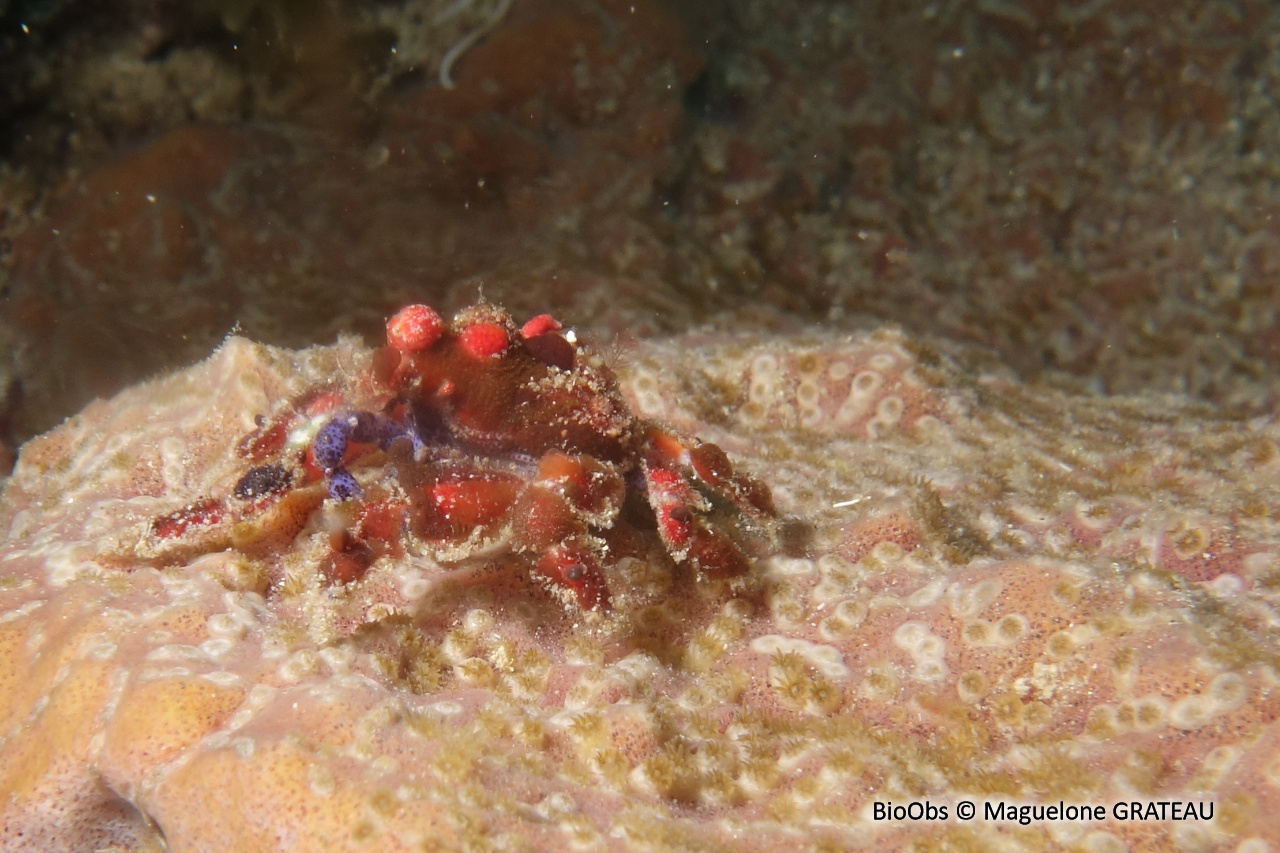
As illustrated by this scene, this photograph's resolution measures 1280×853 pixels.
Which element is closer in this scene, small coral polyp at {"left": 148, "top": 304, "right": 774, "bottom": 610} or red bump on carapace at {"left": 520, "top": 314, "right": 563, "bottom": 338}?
small coral polyp at {"left": 148, "top": 304, "right": 774, "bottom": 610}

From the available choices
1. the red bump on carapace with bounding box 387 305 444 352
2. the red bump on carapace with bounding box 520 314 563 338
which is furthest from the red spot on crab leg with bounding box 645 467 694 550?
the red bump on carapace with bounding box 387 305 444 352

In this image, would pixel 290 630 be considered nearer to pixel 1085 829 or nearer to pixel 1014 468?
pixel 1085 829

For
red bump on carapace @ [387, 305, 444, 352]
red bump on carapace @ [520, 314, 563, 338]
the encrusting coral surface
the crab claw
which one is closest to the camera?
the encrusting coral surface

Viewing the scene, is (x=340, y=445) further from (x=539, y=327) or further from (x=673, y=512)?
(x=673, y=512)

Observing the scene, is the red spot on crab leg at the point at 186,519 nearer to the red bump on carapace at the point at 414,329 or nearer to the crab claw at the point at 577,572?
the red bump on carapace at the point at 414,329

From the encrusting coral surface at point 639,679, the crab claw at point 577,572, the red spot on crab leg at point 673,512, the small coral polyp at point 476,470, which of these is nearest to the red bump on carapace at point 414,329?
the small coral polyp at point 476,470

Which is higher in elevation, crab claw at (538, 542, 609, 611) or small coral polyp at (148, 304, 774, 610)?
small coral polyp at (148, 304, 774, 610)

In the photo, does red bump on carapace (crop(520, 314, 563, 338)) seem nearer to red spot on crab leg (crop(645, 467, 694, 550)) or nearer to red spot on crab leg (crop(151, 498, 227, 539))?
red spot on crab leg (crop(645, 467, 694, 550))
